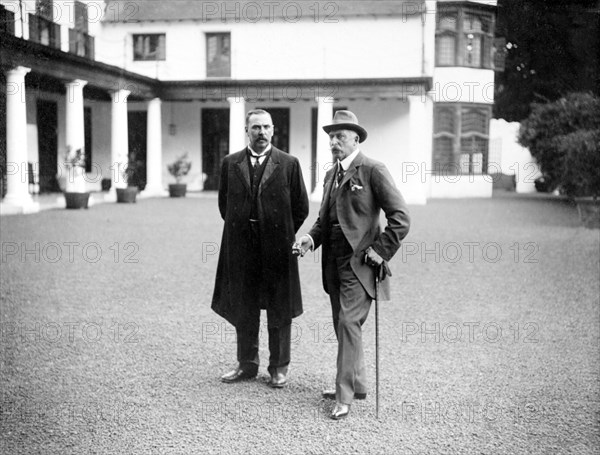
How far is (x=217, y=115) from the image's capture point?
1058 inches

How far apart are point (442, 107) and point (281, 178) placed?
22.8 metres

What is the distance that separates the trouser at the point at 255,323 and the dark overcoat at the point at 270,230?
29mm

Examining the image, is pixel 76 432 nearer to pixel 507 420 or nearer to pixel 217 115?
pixel 507 420

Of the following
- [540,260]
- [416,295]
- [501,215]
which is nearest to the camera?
[416,295]

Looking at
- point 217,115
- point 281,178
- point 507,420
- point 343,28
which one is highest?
point 343,28

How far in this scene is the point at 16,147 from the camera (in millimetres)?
15516

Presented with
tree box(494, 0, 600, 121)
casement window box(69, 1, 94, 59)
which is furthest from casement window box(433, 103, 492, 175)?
casement window box(69, 1, 94, 59)

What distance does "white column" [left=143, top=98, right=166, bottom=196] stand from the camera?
23.8m

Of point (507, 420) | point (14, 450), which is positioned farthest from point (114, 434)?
point (507, 420)

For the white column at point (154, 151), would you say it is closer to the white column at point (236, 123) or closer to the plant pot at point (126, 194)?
the white column at point (236, 123)

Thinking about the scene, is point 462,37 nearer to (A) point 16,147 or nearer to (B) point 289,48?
(B) point 289,48

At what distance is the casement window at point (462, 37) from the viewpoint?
2602cm

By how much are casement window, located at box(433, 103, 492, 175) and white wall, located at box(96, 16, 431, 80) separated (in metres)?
3.39

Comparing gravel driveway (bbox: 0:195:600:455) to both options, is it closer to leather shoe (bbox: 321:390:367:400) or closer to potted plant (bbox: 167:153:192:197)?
leather shoe (bbox: 321:390:367:400)
